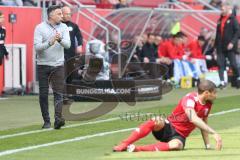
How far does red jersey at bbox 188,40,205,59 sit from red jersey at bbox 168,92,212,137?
57.6 feet

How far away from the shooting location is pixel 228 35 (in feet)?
85.9

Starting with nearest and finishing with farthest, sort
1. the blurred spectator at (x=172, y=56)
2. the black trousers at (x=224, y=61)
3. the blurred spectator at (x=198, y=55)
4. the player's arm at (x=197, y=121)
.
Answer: the player's arm at (x=197, y=121) < the black trousers at (x=224, y=61) < the blurred spectator at (x=172, y=56) < the blurred spectator at (x=198, y=55)

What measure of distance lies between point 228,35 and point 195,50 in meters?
3.99

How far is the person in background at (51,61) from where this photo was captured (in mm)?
15578

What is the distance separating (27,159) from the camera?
11.6 metres

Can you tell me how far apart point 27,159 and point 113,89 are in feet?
31.7

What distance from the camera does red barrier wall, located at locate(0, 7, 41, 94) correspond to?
24.5 m

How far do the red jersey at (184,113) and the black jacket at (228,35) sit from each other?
13.8m

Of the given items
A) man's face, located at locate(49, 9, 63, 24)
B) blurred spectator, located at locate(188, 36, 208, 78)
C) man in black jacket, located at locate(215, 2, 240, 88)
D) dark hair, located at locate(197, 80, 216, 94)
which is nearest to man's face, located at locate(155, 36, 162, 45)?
blurred spectator, located at locate(188, 36, 208, 78)

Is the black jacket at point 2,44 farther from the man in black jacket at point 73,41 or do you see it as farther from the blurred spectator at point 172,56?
the blurred spectator at point 172,56

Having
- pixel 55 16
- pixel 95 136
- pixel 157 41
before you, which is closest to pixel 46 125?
pixel 95 136

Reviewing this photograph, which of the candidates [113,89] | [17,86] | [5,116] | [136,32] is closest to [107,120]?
[5,116]

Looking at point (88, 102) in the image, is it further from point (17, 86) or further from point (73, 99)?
point (17, 86)

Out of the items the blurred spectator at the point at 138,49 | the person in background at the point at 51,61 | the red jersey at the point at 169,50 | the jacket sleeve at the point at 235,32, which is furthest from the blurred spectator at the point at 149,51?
the person in background at the point at 51,61
